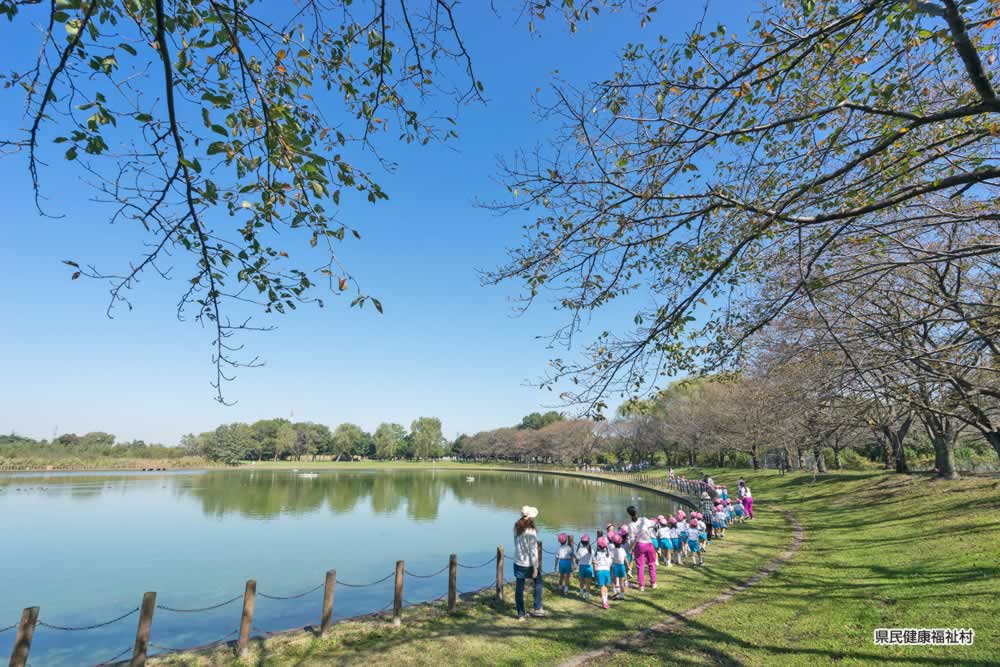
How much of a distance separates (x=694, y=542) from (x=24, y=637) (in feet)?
41.1

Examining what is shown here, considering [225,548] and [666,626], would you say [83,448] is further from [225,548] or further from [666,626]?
[666,626]

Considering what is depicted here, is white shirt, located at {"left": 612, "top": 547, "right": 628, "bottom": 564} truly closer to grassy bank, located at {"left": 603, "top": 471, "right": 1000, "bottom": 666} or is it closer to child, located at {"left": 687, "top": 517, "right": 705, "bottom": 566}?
grassy bank, located at {"left": 603, "top": 471, "right": 1000, "bottom": 666}

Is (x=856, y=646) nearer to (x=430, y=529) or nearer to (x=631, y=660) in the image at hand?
(x=631, y=660)

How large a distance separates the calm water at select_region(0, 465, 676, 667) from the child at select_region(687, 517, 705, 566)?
21.0ft

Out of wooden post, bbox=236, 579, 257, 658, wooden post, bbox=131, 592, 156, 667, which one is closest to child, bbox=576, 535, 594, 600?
wooden post, bbox=236, 579, 257, 658

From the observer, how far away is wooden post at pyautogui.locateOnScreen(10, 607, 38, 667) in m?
5.88

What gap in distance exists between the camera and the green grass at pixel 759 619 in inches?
244

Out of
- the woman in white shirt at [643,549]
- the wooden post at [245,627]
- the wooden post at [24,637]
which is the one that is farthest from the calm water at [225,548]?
the woman in white shirt at [643,549]

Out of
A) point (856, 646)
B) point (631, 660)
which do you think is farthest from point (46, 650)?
point (856, 646)

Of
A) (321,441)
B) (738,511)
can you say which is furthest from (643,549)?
(321,441)

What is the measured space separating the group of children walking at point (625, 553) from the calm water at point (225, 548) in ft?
17.9

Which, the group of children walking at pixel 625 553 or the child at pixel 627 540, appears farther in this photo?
the child at pixel 627 540

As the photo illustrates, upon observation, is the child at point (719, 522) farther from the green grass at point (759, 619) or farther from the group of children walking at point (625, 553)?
the group of children walking at point (625, 553)

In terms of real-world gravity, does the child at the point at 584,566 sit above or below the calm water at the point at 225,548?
above
